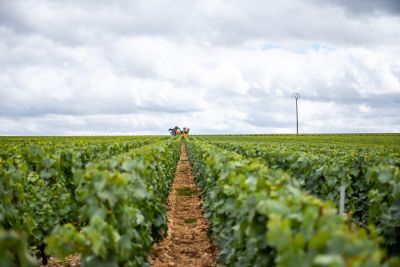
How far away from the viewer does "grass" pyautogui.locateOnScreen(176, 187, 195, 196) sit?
17.2 metres

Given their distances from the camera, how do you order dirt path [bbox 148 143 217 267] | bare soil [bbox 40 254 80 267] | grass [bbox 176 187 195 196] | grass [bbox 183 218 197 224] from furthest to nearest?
grass [bbox 176 187 195 196] → grass [bbox 183 218 197 224] → dirt path [bbox 148 143 217 267] → bare soil [bbox 40 254 80 267]

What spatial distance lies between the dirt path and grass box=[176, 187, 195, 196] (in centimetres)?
46

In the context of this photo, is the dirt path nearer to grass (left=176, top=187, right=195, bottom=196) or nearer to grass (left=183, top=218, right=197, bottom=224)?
grass (left=183, top=218, right=197, bottom=224)

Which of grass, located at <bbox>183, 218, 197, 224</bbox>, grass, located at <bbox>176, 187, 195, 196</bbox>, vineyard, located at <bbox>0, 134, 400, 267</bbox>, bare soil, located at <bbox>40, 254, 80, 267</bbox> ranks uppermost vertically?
vineyard, located at <bbox>0, 134, 400, 267</bbox>

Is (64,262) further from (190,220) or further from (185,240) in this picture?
(190,220)

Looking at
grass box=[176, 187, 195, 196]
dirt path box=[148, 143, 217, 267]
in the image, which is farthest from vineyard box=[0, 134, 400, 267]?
grass box=[176, 187, 195, 196]

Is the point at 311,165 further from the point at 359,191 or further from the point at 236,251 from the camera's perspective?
the point at 236,251

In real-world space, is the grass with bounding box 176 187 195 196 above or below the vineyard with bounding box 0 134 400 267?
below

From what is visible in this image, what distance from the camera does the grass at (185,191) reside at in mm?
17172

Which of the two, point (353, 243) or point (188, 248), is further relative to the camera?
point (188, 248)

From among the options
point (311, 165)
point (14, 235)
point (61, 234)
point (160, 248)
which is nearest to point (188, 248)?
point (160, 248)

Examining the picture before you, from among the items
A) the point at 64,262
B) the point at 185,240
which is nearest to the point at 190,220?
the point at 185,240

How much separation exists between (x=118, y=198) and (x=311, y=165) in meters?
5.58

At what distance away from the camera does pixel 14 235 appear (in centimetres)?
293
